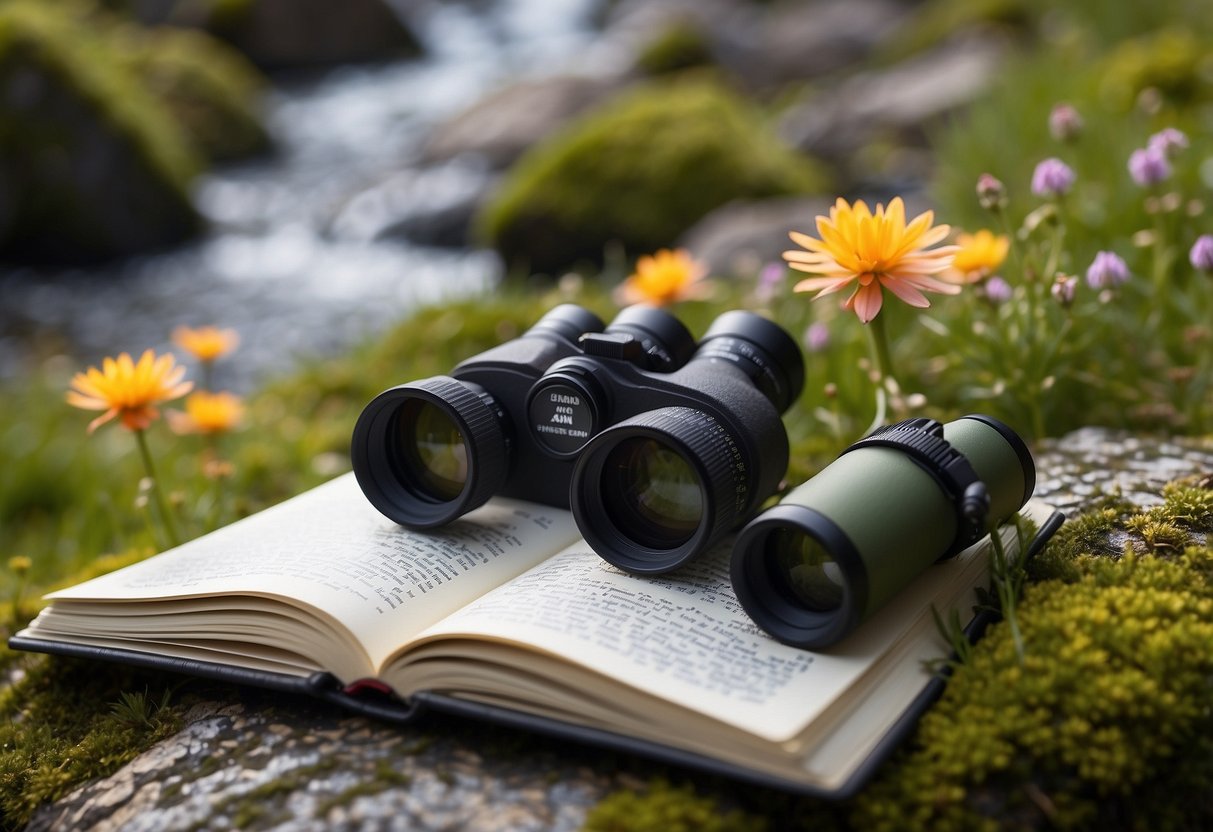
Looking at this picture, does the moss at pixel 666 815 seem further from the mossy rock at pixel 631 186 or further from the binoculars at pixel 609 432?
the mossy rock at pixel 631 186

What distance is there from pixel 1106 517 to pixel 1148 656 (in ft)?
1.38

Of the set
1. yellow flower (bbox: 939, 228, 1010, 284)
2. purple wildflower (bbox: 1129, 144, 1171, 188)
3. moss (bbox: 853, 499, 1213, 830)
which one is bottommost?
moss (bbox: 853, 499, 1213, 830)

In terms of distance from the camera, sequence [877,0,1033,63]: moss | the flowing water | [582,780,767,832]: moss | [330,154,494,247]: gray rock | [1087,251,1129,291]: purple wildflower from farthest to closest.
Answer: [877,0,1033,63]: moss
[330,154,494,247]: gray rock
the flowing water
[1087,251,1129,291]: purple wildflower
[582,780,767,832]: moss

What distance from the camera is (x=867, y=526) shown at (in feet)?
4.61

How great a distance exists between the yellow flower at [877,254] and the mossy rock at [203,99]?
874cm

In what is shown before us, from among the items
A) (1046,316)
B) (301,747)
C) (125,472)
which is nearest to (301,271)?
(125,472)

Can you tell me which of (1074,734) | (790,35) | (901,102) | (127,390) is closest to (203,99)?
(790,35)

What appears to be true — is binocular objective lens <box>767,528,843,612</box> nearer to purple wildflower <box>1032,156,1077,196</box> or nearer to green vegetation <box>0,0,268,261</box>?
purple wildflower <box>1032,156,1077,196</box>

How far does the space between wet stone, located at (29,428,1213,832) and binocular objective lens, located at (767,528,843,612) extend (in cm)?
27

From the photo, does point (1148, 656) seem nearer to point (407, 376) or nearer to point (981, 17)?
point (407, 376)

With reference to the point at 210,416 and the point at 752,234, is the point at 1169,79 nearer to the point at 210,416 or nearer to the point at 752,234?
the point at 752,234

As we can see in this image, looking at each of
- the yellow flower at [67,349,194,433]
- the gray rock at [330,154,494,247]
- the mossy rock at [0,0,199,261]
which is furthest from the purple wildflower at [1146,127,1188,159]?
the mossy rock at [0,0,199,261]

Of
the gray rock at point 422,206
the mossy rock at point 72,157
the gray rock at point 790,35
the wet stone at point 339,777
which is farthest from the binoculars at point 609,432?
the gray rock at point 790,35

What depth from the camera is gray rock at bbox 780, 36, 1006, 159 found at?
22.0 ft
